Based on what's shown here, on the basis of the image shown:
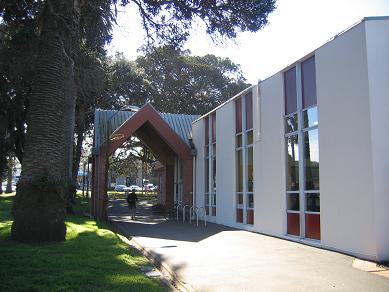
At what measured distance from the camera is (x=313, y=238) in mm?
13852

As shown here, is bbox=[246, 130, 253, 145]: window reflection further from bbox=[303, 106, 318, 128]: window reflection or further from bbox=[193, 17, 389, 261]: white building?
bbox=[303, 106, 318, 128]: window reflection

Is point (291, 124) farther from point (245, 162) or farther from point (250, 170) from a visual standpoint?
point (245, 162)

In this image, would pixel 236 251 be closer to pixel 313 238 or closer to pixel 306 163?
pixel 313 238

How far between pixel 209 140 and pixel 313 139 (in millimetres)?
10628

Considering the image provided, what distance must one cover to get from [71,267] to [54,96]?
18.1ft

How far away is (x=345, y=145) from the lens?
1210 cm

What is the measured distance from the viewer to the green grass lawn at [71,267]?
24.5ft

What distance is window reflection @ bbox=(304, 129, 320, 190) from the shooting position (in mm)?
13734

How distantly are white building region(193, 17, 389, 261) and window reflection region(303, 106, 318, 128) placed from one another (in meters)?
0.03

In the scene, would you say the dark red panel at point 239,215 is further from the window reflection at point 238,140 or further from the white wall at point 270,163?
the window reflection at point 238,140

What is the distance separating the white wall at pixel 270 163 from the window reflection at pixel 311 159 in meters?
1.44

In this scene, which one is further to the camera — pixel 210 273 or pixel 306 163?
pixel 306 163

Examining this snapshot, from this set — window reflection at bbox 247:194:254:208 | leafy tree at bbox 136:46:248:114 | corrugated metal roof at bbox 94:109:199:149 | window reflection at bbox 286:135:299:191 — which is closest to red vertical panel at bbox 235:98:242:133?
window reflection at bbox 247:194:254:208

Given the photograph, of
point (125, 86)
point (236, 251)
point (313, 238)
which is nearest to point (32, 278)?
point (236, 251)
